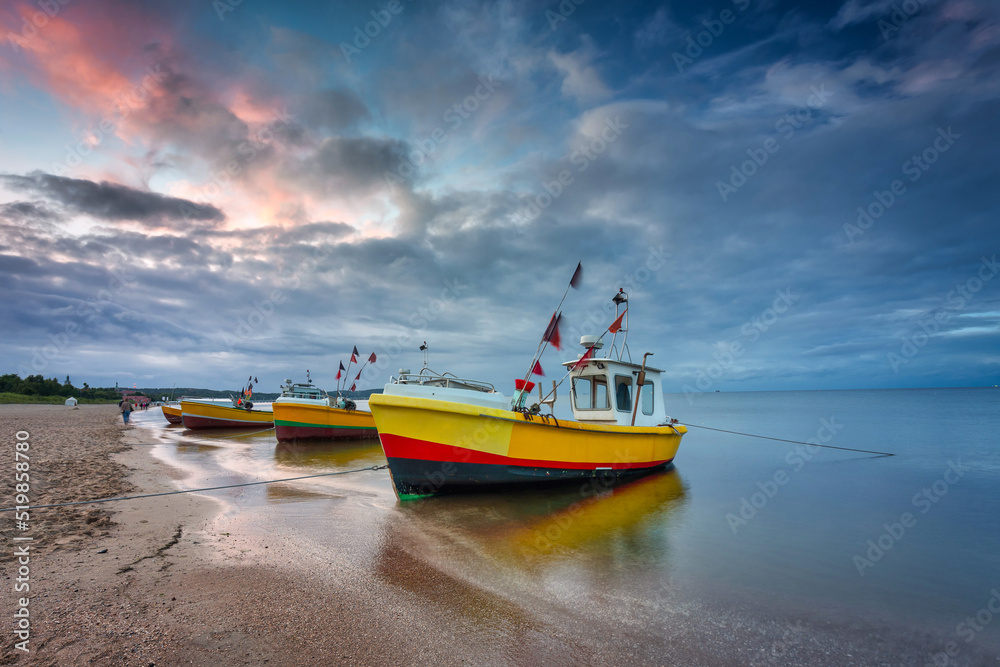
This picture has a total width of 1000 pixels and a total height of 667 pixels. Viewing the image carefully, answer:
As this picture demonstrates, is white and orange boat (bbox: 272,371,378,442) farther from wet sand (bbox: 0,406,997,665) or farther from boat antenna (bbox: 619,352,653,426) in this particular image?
boat antenna (bbox: 619,352,653,426)

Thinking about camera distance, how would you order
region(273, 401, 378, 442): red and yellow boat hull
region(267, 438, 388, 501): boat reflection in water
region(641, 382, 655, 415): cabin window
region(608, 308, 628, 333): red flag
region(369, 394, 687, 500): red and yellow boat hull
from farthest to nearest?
region(273, 401, 378, 442): red and yellow boat hull < region(641, 382, 655, 415): cabin window < region(608, 308, 628, 333): red flag < region(267, 438, 388, 501): boat reflection in water < region(369, 394, 687, 500): red and yellow boat hull

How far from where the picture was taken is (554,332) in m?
10.4

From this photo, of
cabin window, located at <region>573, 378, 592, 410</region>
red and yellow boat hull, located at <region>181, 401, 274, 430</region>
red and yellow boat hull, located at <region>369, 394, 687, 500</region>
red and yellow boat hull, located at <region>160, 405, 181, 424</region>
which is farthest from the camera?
red and yellow boat hull, located at <region>160, 405, 181, 424</region>

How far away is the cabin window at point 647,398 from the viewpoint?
14594mm

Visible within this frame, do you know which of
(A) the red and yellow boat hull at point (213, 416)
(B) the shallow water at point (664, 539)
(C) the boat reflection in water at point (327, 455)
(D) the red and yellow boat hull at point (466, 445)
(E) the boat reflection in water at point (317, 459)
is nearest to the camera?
(B) the shallow water at point (664, 539)

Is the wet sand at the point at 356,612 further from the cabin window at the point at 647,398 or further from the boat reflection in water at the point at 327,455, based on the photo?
the boat reflection in water at the point at 327,455

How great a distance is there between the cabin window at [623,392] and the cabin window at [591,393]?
0.36 metres

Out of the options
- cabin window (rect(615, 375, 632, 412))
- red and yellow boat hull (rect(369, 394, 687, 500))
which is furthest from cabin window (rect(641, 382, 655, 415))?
red and yellow boat hull (rect(369, 394, 687, 500))

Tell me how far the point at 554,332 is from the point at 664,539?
5.01 m

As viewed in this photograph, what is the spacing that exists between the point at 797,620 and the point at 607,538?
342cm

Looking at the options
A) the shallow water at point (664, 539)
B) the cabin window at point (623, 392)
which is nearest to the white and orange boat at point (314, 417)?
the shallow water at point (664, 539)

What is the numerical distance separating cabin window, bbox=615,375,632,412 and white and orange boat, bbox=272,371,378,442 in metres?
15.6

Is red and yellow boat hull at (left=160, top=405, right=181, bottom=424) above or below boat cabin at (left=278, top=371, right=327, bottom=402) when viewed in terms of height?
below

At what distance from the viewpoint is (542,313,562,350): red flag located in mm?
10383
